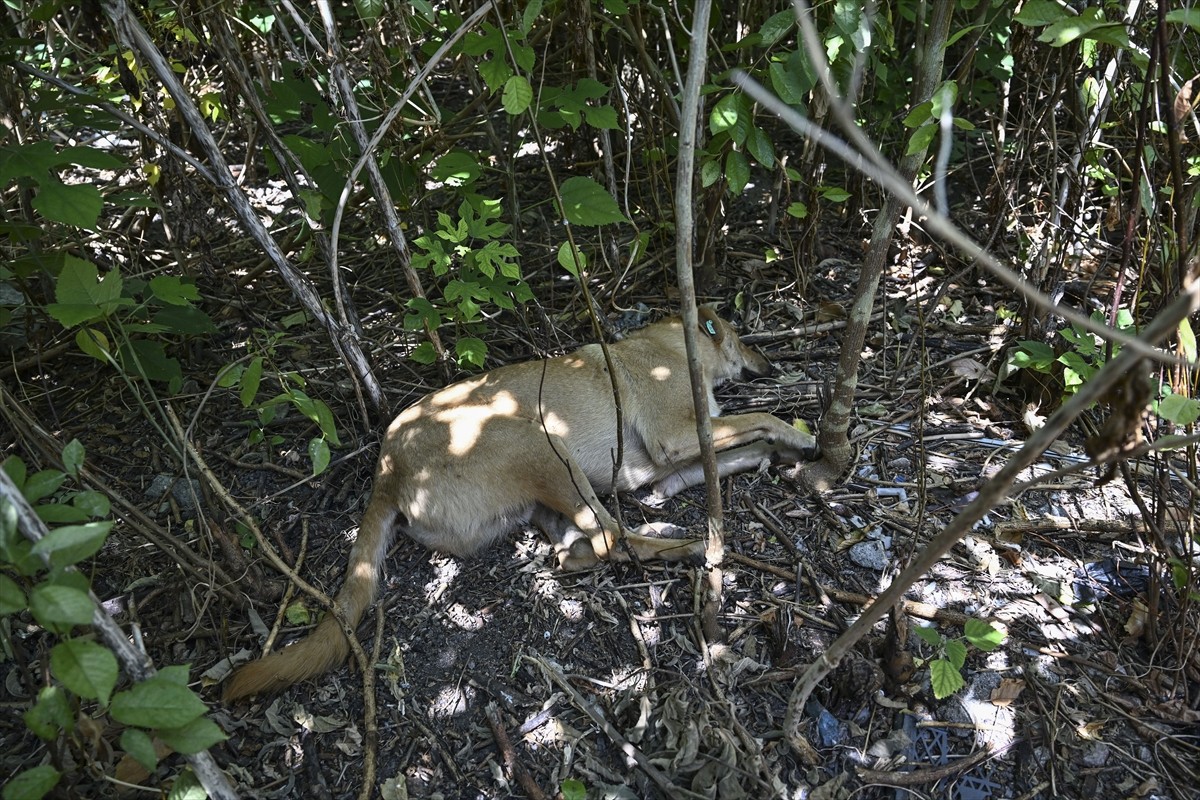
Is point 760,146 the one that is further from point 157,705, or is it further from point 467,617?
point 157,705

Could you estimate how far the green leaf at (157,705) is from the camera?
2023 mm

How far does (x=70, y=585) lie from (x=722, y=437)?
279cm

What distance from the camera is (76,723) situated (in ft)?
7.72

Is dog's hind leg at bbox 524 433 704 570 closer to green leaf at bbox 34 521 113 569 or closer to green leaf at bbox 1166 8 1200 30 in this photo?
green leaf at bbox 34 521 113 569

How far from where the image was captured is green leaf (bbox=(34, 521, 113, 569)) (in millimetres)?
1935

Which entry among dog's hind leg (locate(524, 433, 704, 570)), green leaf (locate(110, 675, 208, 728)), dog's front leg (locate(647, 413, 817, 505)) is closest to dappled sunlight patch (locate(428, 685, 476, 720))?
dog's hind leg (locate(524, 433, 704, 570))

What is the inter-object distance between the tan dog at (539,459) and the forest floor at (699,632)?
0.37 feet

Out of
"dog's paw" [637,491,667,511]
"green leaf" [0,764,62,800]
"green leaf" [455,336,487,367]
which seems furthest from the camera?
"dog's paw" [637,491,667,511]

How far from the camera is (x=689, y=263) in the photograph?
7.70 feet

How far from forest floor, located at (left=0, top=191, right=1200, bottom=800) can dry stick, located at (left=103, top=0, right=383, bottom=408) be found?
0.50 meters

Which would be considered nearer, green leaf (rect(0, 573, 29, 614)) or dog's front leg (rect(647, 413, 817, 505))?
green leaf (rect(0, 573, 29, 614))

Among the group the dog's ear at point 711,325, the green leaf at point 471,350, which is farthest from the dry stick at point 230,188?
the dog's ear at point 711,325

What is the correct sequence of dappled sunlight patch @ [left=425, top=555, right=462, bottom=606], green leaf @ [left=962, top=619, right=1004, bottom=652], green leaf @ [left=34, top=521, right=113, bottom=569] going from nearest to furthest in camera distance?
green leaf @ [left=34, top=521, right=113, bottom=569] → green leaf @ [left=962, top=619, right=1004, bottom=652] → dappled sunlight patch @ [left=425, top=555, right=462, bottom=606]

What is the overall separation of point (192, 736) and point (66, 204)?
178 centimetres
